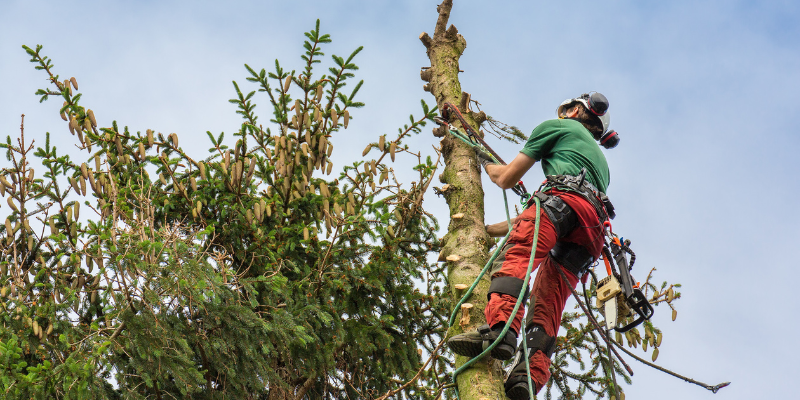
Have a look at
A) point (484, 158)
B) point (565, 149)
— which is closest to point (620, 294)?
point (565, 149)

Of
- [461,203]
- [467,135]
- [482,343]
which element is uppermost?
[467,135]

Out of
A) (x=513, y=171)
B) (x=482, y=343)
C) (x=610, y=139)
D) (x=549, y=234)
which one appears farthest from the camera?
(x=610, y=139)

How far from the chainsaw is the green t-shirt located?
44 centimetres

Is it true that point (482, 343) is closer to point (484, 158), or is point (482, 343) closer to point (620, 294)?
point (620, 294)

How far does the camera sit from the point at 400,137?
6348 mm

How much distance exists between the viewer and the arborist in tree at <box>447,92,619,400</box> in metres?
3.62

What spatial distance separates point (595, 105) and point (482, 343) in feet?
6.53

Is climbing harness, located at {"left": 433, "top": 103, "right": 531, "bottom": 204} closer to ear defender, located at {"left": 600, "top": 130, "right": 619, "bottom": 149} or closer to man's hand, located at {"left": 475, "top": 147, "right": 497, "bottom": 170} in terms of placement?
man's hand, located at {"left": 475, "top": 147, "right": 497, "bottom": 170}

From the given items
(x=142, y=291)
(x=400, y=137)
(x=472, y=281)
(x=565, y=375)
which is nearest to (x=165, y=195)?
(x=142, y=291)

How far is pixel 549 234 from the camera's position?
383 centimetres

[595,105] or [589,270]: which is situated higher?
[595,105]

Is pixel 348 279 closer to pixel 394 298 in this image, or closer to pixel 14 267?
pixel 394 298

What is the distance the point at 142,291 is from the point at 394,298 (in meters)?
2.18

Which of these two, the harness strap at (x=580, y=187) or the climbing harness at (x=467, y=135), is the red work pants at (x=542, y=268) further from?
the climbing harness at (x=467, y=135)
